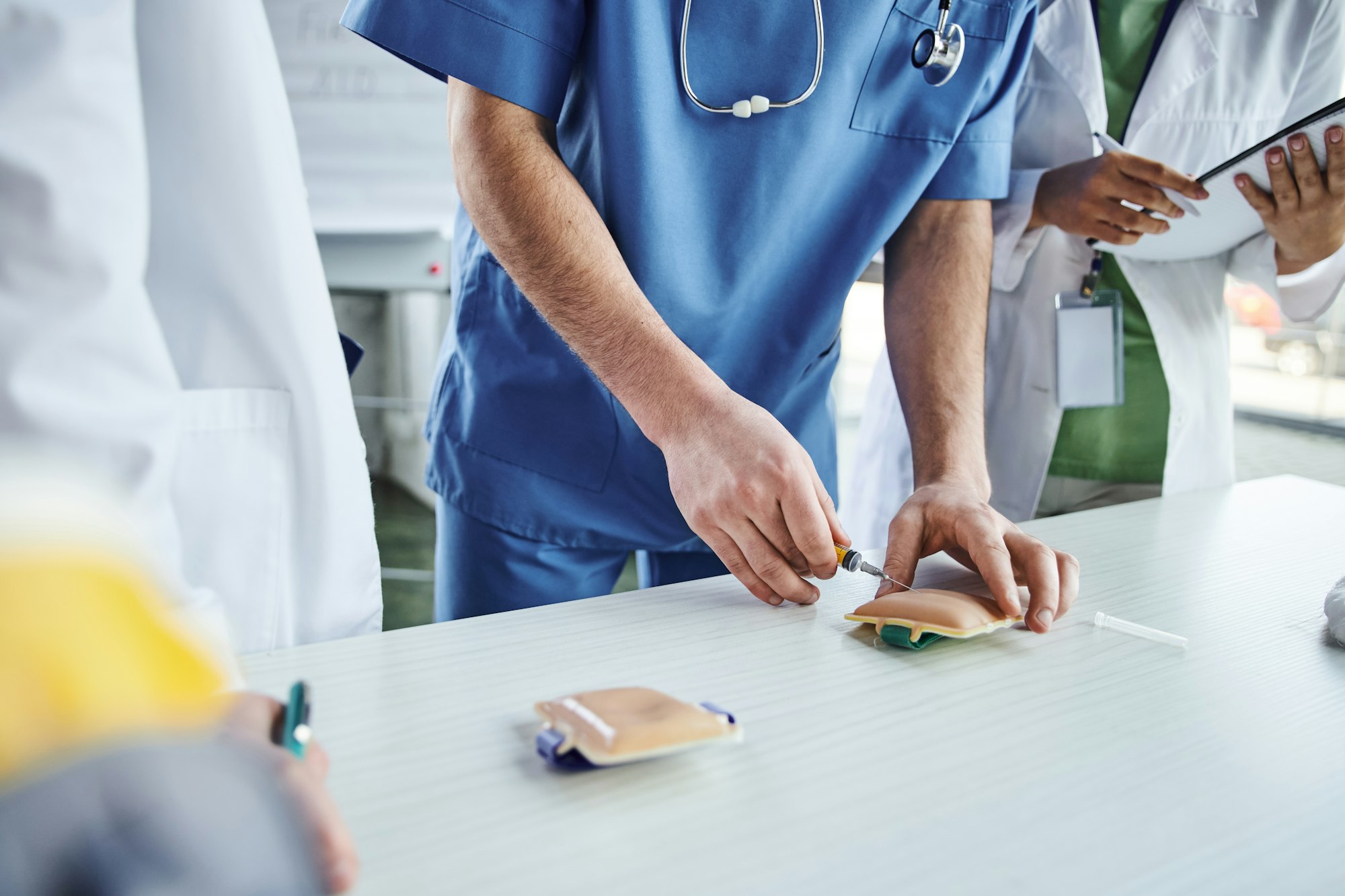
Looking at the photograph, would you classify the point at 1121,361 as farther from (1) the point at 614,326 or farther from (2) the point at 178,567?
(2) the point at 178,567

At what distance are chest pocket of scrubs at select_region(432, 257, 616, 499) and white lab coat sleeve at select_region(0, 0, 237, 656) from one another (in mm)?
596

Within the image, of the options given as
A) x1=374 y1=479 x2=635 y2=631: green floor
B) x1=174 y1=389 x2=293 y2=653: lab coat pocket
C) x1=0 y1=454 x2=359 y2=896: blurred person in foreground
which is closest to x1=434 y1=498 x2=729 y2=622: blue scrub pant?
x1=174 y1=389 x2=293 y2=653: lab coat pocket

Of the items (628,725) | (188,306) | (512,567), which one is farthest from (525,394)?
(628,725)

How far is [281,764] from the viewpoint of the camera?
1.49ft

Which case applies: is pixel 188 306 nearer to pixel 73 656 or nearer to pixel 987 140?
pixel 73 656

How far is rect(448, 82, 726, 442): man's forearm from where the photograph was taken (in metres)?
0.88

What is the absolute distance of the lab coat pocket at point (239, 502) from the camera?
655mm

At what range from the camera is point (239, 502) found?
675 mm

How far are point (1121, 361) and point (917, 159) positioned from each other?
51 centimetres

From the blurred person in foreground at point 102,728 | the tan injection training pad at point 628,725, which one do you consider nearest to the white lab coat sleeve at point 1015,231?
the tan injection training pad at point 628,725

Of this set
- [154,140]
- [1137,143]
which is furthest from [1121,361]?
[154,140]

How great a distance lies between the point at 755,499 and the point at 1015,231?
834 mm

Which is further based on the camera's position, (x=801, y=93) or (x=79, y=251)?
(x=801, y=93)

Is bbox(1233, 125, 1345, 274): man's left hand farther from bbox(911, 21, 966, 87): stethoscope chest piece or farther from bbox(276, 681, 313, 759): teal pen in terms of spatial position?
bbox(276, 681, 313, 759): teal pen
